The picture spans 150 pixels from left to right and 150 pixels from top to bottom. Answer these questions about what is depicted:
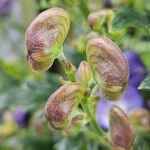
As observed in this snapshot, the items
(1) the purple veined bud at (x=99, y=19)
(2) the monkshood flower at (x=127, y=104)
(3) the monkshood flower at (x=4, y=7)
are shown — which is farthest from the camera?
(3) the monkshood flower at (x=4, y=7)

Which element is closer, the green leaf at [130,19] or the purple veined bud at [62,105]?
the purple veined bud at [62,105]

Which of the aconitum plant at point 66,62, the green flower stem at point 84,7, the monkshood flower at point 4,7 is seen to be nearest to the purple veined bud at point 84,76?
the aconitum plant at point 66,62

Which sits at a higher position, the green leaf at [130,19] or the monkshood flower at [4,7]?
the green leaf at [130,19]

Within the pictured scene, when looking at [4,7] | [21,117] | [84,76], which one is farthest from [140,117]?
[4,7]

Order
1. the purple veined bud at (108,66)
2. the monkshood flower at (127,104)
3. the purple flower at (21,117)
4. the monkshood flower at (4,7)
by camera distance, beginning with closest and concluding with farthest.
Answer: the purple veined bud at (108,66), the monkshood flower at (127,104), the purple flower at (21,117), the monkshood flower at (4,7)

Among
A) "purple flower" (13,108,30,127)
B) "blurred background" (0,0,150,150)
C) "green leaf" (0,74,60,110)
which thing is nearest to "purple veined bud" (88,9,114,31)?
"blurred background" (0,0,150,150)

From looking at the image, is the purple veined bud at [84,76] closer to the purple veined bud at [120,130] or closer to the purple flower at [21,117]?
the purple veined bud at [120,130]
